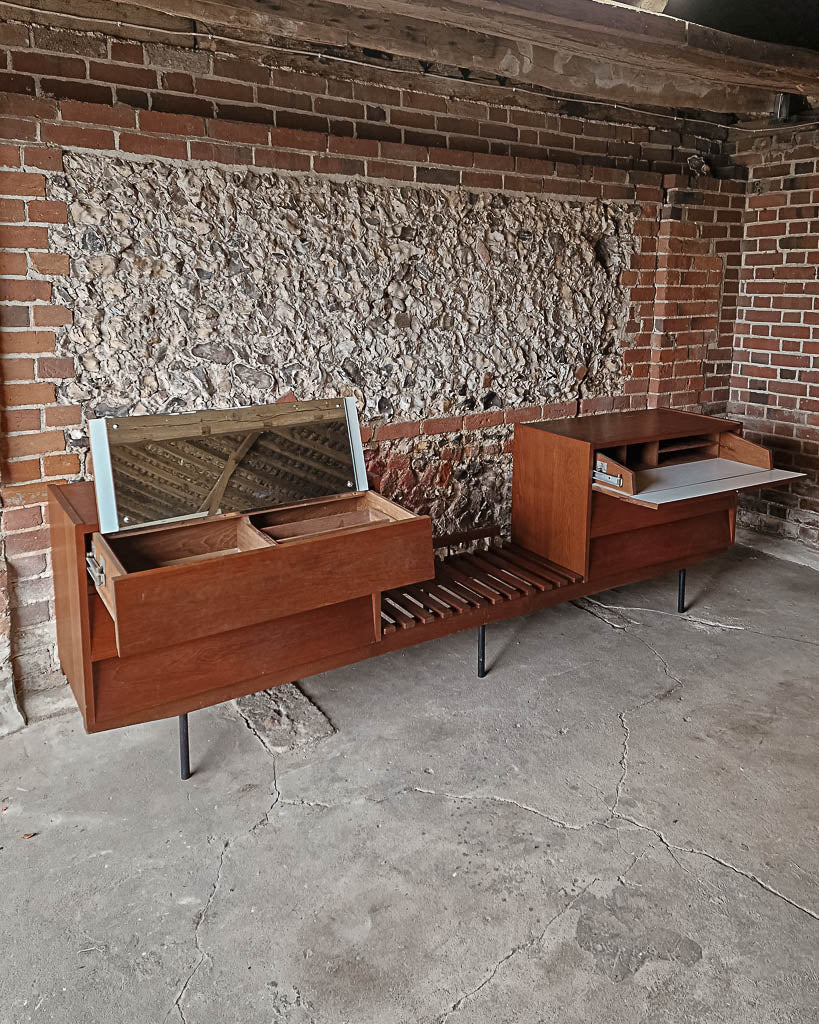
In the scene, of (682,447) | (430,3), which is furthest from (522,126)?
(682,447)

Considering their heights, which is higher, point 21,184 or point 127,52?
point 127,52

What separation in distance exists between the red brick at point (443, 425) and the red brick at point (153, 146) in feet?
5.13

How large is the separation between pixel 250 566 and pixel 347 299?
150cm

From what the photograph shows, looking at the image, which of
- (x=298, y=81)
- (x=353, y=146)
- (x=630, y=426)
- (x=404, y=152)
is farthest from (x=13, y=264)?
(x=630, y=426)

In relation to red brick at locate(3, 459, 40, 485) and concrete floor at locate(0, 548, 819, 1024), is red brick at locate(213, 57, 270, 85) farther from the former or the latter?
concrete floor at locate(0, 548, 819, 1024)

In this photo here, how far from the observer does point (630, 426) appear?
395 cm

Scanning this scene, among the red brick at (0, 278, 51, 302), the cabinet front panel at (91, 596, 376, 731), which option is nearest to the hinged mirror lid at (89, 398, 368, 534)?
the cabinet front panel at (91, 596, 376, 731)

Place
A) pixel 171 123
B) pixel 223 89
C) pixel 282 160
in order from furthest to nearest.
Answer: pixel 282 160 → pixel 223 89 → pixel 171 123

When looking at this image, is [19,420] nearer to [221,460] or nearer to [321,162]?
[221,460]

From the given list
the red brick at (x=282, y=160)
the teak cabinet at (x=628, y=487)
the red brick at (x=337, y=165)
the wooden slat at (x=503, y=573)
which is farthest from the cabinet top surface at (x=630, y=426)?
the red brick at (x=282, y=160)

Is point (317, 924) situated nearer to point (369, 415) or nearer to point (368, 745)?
point (368, 745)

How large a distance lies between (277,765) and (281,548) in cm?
83

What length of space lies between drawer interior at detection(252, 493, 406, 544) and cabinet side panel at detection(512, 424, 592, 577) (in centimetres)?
99

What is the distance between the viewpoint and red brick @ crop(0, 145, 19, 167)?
267 cm
